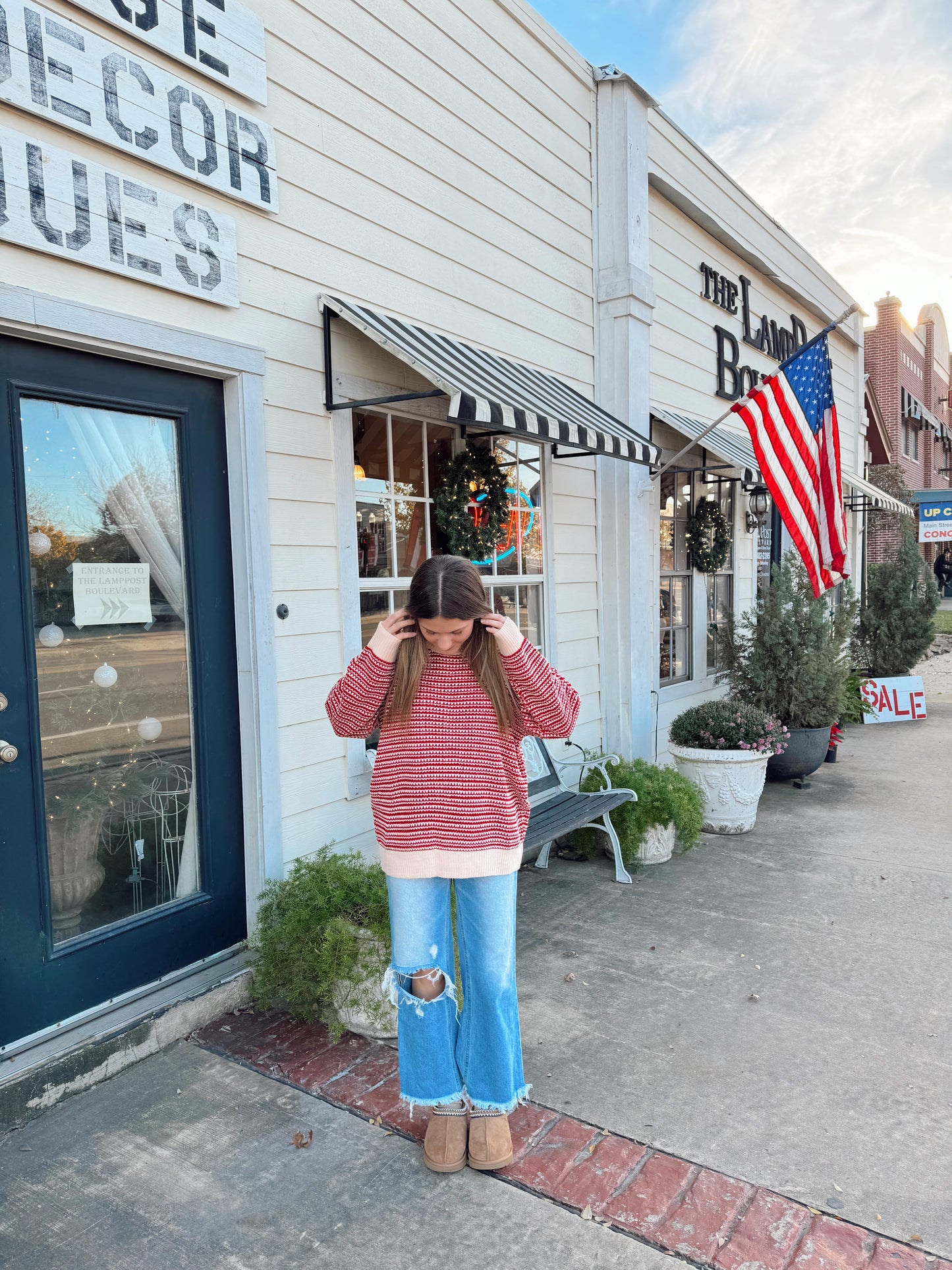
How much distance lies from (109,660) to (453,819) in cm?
149

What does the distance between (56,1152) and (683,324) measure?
22.4ft

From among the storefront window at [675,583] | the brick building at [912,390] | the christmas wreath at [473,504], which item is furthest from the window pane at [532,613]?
the brick building at [912,390]

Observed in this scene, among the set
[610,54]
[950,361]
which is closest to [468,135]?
[610,54]

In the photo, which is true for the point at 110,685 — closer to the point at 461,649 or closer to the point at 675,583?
the point at 461,649

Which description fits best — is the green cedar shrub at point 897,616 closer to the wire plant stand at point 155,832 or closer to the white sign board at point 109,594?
the wire plant stand at point 155,832

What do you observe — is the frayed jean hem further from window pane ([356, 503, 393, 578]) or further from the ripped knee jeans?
window pane ([356, 503, 393, 578])

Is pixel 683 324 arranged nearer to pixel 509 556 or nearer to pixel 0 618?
pixel 509 556

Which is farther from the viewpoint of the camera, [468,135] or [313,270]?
[468,135]

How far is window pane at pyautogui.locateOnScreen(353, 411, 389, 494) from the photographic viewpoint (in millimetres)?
4016

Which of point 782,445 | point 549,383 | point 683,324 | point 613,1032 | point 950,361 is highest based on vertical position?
point 950,361

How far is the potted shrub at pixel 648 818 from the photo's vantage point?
4863mm

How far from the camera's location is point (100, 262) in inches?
109

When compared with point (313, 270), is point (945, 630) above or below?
below

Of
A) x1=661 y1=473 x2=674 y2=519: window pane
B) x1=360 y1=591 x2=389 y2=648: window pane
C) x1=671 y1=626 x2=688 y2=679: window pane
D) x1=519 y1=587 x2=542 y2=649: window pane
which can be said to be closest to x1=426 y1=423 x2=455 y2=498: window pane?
x1=360 y1=591 x2=389 y2=648: window pane
